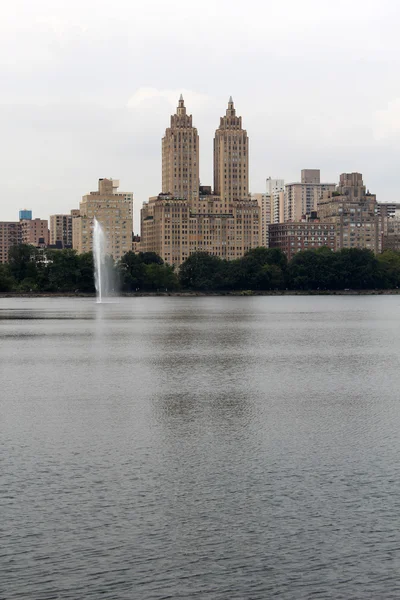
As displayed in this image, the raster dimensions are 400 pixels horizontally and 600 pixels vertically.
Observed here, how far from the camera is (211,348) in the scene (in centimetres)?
7056

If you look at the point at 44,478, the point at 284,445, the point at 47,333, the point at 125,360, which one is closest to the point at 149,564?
the point at 44,478

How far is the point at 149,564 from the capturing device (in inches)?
752

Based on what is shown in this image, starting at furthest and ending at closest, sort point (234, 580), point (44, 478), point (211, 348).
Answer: point (211, 348) → point (44, 478) → point (234, 580)

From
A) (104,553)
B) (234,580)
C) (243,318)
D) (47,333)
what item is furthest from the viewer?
(243,318)

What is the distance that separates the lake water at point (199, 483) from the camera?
18531 mm

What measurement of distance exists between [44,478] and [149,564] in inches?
298

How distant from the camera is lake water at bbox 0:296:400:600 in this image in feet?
60.8

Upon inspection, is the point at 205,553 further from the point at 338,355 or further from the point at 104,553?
the point at 338,355

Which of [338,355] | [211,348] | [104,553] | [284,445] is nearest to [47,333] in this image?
[211,348]

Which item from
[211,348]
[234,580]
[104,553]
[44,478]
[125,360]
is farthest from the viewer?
[211,348]

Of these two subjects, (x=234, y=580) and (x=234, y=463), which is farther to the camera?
(x=234, y=463)

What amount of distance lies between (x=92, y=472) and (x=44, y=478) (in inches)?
59.0

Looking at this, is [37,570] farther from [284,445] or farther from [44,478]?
[284,445]

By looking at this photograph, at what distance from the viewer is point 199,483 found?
Result: 25547 mm
